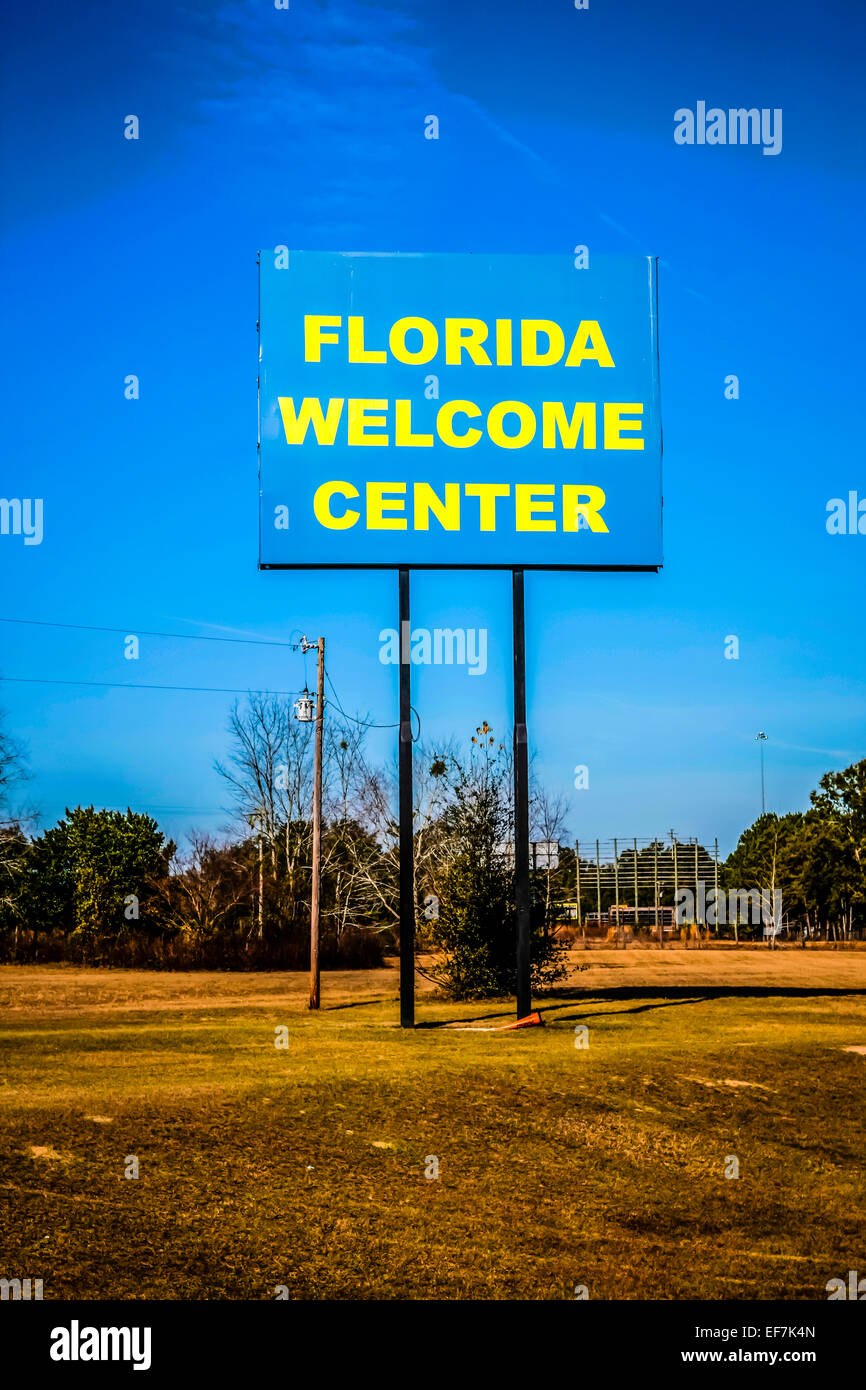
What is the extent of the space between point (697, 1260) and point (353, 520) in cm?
1286

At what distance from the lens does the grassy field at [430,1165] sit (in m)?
8.02

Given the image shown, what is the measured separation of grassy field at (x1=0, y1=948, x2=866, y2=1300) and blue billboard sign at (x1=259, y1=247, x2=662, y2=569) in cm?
773

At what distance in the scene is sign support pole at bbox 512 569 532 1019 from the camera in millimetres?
18812

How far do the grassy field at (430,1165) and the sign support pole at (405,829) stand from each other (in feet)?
2.18

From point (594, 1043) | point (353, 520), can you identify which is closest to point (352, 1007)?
point (594, 1043)

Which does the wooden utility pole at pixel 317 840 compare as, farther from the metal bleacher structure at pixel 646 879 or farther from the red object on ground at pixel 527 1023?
the metal bleacher structure at pixel 646 879

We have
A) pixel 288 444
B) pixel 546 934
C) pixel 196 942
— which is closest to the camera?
pixel 288 444

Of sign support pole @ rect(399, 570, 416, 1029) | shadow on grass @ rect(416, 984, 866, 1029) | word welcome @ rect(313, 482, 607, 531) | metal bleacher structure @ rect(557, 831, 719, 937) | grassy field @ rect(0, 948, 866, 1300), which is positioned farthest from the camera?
metal bleacher structure @ rect(557, 831, 719, 937)

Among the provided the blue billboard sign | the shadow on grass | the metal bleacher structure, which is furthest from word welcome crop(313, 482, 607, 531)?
the metal bleacher structure

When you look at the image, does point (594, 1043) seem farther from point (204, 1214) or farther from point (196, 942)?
point (196, 942)

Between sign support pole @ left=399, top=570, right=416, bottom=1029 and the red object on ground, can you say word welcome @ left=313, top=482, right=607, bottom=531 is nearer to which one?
sign support pole @ left=399, top=570, right=416, bottom=1029

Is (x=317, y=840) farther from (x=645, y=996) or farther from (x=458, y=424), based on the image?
(x=458, y=424)
